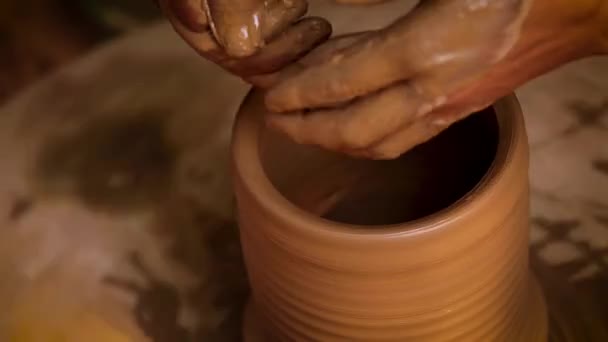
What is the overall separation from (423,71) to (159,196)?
0.80 m

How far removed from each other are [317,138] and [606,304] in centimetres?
64

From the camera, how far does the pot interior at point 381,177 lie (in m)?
1.25

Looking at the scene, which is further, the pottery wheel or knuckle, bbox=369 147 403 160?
the pottery wheel

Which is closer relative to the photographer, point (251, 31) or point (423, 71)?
point (423, 71)

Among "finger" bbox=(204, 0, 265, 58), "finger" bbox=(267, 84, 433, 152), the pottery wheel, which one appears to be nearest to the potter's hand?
"finger" bbox=(204, 0, 265, 58)

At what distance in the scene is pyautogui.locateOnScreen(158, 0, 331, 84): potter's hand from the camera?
3.51 feet

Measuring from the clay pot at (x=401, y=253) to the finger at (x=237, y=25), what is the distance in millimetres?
130

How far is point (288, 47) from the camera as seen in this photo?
1.08 metres

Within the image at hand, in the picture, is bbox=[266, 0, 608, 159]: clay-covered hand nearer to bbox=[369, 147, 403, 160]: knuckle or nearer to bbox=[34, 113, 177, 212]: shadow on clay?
bbox=[369, 147, 403, 160]: knuckle

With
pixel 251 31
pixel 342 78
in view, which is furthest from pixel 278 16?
pixel 342 78

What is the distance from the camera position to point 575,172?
5.06 feet

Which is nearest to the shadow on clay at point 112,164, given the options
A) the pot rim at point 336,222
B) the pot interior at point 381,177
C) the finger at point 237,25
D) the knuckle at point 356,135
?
the pot interior at point 381,177

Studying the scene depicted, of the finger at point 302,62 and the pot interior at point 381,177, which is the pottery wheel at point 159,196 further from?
the finger at point 302,62

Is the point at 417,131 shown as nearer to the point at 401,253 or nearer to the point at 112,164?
the point at 401,253
